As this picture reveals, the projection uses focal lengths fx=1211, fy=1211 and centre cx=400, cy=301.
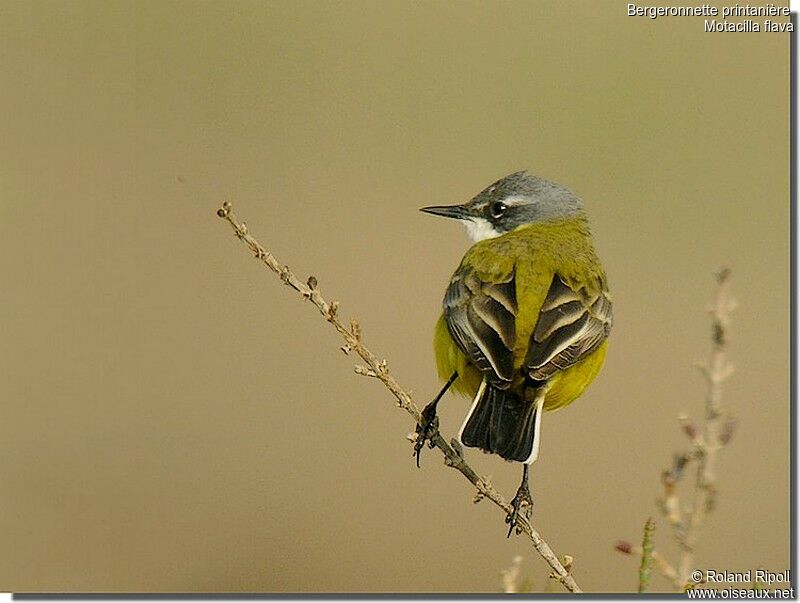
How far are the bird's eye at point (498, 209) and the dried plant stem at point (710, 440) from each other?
2916mm

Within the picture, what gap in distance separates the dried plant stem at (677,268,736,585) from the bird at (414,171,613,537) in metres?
0.94

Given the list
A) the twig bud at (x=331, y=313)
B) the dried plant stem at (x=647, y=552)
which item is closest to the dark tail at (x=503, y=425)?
the twig bud at (x=331, y=313)

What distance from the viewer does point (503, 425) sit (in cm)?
477

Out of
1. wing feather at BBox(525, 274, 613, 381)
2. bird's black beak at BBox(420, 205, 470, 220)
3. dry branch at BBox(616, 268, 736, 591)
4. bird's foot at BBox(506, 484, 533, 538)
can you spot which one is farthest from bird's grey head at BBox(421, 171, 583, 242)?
dry branch at BBox(616, 268, 736, 591)

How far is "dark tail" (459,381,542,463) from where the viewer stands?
470 centimetres

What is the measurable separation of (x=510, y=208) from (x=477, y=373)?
166cm

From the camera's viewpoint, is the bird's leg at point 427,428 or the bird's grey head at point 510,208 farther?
the bird's grey head at point 510,208

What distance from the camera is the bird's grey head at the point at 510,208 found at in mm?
6551

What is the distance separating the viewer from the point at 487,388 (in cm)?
491

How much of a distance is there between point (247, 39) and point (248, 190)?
2.54m

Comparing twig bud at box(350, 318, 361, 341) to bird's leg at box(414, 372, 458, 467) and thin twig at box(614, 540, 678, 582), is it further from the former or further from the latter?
thin twig at box(614, 540, 678, 582)

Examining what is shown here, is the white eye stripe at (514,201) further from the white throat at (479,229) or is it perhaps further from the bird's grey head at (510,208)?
the white throat at (479,229)

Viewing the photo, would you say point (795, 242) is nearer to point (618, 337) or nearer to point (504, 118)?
point (618, 337)

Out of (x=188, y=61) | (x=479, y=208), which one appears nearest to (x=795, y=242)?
(x=479, y=208)
